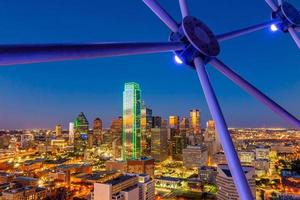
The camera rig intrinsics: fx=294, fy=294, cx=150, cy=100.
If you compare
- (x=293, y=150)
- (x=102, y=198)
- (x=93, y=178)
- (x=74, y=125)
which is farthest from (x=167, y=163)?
(x=74, y=125)

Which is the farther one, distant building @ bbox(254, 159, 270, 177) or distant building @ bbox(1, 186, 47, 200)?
distant building @ bbox(254, 159, 270, 177)

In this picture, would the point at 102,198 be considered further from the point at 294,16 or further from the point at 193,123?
the point at 193,123

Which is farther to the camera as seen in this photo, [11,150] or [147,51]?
[11,150]

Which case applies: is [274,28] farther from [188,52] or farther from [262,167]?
[262,167]

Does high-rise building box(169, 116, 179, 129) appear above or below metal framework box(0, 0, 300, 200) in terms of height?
above

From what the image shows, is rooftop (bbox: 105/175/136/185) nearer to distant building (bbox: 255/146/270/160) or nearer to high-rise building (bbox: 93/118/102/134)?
distant building (bbox: 255/146/270/160)

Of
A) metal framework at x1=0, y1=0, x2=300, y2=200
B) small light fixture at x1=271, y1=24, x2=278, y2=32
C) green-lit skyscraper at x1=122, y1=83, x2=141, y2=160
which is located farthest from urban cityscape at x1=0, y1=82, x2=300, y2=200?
metal framework at x1=0, y1=0, x2=300, y2=200
